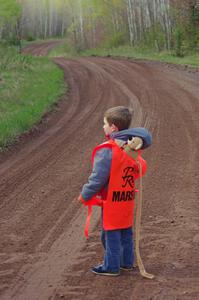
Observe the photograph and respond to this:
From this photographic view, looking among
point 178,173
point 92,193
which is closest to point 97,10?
point 178,173

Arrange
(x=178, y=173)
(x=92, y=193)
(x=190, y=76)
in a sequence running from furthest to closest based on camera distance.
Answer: (x=190, y=76) < (x=178, y=173) < (x=92, y=193)

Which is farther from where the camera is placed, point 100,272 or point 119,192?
point 100,272

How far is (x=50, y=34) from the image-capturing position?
102125 millimetres

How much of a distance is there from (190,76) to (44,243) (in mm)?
16020

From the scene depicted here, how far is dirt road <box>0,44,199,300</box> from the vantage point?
4.90m

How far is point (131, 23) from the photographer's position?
4531 centimetres

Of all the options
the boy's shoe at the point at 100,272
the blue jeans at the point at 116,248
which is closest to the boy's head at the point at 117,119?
the blue jeans at the point at 116,248

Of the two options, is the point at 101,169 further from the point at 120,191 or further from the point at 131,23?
the point at 131,23

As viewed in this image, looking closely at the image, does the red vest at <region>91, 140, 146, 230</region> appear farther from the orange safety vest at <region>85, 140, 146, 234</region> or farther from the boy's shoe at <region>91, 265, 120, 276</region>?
the boy's shoe at <region>91, 265, 120, 276</region>

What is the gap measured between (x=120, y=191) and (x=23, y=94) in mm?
12124

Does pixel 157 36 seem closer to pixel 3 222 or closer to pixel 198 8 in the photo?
pixel 198 8

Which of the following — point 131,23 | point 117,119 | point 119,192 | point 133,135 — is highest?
point 131,23

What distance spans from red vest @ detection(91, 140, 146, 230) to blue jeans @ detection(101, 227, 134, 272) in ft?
0.28

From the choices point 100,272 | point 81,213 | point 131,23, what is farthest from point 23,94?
point 131,23
